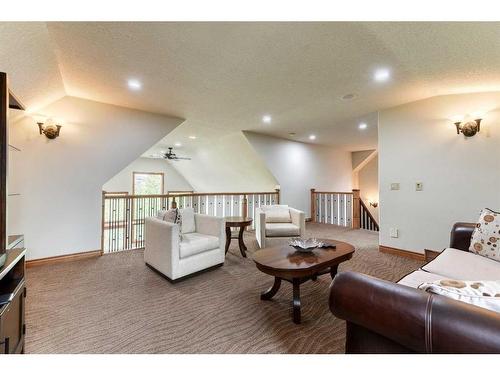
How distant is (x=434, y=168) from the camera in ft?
10.6

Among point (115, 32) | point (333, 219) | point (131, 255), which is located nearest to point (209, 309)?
point (131, 255)

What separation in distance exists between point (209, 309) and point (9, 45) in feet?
8.92

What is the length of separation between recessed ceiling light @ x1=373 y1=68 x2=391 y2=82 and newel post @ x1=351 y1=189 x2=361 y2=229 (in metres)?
3.23

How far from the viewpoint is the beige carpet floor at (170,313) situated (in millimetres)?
1578

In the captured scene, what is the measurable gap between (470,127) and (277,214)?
2.93m

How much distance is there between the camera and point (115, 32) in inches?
72.7

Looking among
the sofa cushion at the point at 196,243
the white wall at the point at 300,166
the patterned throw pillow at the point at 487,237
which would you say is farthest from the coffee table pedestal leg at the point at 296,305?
the white wall at the point at 300,166

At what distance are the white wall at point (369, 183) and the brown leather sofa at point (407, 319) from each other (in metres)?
8.22

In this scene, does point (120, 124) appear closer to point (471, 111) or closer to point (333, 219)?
point (471, 111)

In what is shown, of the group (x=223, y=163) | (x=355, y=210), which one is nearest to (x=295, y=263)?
(x=355, y=210)

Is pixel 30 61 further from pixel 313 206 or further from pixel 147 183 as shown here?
pixel 147 183

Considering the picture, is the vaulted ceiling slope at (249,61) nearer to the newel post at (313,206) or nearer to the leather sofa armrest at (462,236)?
the leather sofa armrest at (462,236)

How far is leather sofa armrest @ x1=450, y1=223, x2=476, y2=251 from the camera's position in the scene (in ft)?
7.11

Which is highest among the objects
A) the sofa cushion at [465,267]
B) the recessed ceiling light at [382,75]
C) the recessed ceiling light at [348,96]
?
the recessed ceiling light at [348,96]
